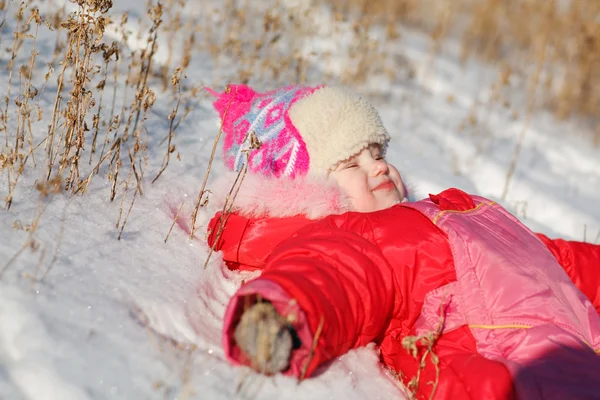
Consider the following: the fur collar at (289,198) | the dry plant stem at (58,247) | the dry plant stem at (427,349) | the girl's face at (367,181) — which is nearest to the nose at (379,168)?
the girl's face at (367,181)

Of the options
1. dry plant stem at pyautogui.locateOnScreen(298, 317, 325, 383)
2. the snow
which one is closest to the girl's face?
the snow

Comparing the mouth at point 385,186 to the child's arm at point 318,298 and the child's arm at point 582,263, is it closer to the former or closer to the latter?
the child's arm at point 318,298

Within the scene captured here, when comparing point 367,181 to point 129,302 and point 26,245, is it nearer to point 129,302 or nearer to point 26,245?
point 129,302

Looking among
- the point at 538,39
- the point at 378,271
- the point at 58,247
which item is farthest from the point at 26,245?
the point at 538,39

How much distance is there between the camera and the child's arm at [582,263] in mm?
2422

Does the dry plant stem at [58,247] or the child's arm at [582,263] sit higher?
the child's arm at [582,263]

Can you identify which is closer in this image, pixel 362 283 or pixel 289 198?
pixel 362 283

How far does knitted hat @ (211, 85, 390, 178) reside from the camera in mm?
2273

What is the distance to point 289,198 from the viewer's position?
7.25 feet

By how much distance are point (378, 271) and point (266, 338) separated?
540mm

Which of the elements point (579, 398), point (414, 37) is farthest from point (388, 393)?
point (414, 37)

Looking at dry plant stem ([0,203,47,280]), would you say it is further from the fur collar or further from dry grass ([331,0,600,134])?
dry grass ([331,0,600,134])

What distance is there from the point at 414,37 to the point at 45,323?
19.9 ft

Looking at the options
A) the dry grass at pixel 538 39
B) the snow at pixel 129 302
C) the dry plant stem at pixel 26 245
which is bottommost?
the snow at pixel 129 302
